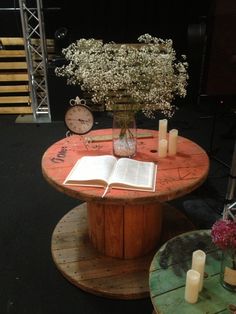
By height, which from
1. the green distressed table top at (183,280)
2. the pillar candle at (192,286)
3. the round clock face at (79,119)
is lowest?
the green distressed table top at (183,280)

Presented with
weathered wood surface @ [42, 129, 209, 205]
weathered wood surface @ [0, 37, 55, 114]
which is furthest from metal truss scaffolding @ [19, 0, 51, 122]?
weathered wood surface @ [42, 129, 209, 205]

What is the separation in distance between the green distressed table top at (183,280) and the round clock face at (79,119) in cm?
94

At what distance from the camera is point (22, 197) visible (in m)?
2.70

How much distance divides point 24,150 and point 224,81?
297 cm

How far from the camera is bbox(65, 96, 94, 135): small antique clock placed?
1.95 meters

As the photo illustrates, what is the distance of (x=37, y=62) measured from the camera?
4738mm

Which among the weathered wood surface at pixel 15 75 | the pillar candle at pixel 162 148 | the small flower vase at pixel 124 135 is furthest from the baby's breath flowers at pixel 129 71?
the weathered wood surface at pixel 15 75

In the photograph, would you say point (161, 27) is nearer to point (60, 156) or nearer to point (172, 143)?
point (172, 143)

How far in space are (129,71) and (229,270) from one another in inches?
40.1

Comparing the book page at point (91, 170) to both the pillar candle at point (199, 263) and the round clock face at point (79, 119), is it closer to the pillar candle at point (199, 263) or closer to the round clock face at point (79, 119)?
the round clock face at point (79, 119)

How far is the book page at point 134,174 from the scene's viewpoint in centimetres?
151

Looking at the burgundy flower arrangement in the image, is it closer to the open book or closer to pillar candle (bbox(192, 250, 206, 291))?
pillar candle (bbox(192, 250, 206, 291))

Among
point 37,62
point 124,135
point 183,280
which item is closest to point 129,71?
point 124,135

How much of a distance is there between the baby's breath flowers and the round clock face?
0.30 metres
